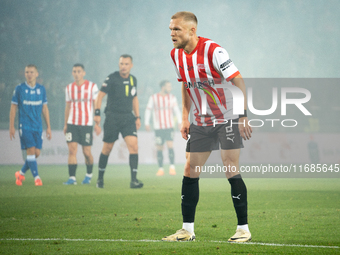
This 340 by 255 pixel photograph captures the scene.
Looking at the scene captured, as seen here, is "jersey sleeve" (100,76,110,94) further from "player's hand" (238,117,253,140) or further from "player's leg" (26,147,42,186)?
"player's hand" (238,117,253,140)

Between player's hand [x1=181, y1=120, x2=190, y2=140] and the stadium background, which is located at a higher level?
the stadium background

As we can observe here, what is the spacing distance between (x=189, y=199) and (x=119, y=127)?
487cm

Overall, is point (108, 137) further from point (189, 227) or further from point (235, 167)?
point (235, 167)

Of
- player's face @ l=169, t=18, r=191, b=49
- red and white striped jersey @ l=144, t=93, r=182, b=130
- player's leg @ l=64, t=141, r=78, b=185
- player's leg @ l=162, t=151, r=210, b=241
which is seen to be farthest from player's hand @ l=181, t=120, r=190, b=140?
red and white striped jersey @ l=144, t=93, r=182, b=130

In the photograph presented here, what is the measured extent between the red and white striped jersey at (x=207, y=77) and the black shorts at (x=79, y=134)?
592cm

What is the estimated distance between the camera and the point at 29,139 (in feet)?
29.9

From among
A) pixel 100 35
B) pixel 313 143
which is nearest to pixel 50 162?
pixel 313 143

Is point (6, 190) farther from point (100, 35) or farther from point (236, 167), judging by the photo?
point (100, 35)

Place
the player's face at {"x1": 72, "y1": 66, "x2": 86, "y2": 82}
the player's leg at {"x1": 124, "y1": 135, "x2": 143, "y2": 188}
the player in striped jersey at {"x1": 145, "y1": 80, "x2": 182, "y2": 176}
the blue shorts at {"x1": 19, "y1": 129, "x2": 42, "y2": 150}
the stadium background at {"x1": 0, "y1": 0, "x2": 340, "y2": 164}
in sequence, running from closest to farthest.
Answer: the player's leg at {"x1": 124, "y1": 135, "x2": 143, "y2": 188} < the blue shorts at {"x1": 19, "y1": 129, "x2": 42, "y2": 150} < the player's face at {"x1": 72, "y1": 66, "x2": 86, "y2": 82} < the player in striped jersey at {"x1": 145, "y1": 80, "x2": 182, "y2": 176} < the stadium background at {"x1": 0, "y1": 0, "x2": 340, "y2": 164}

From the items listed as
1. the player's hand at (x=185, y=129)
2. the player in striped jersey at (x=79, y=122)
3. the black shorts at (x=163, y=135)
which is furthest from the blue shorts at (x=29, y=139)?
the player's hand at (x=185, y=129)

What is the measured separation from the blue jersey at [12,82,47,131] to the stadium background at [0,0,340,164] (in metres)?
12.0

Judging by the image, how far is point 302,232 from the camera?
4180 millimetres

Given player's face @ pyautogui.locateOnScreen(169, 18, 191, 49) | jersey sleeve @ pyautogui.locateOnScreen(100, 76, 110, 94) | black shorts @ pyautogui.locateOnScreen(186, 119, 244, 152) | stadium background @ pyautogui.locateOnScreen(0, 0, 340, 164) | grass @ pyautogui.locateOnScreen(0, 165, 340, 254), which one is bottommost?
grass @ pyautogui.locateOnScreen(0, 165, 340, 254)

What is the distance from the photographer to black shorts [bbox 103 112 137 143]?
8500mm
